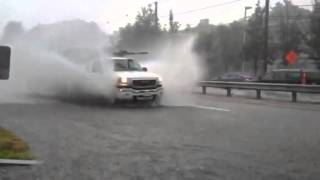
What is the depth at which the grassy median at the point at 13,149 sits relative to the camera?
898cm

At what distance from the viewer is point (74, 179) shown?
764cm

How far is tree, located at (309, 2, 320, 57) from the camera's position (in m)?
57.8

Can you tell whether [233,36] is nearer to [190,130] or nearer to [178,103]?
[178,103]

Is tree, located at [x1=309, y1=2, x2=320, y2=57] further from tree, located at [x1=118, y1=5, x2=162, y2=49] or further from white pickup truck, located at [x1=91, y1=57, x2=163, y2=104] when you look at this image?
white pickup truck, located at [x1=91, y1=57, x2=163, y2=104]

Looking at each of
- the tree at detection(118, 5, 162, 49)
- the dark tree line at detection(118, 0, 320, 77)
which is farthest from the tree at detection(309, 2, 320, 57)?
the tree at detection(118, 5, 162, 49)

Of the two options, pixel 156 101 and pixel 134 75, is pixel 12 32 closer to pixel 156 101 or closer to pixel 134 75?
pixel 134 75

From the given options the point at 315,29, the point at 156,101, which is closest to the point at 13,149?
the point at 156,101

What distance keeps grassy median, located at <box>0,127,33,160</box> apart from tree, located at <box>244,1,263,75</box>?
5352 centimetres

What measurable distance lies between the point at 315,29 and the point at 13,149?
5230 centimetres

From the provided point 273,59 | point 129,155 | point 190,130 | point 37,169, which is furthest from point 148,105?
point 273,59

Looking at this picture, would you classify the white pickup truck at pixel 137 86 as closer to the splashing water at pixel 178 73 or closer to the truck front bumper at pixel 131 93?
the truck front bumper at pixel 131 93

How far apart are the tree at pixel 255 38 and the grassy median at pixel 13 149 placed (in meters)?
53.5

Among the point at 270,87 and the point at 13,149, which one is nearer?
the point at 13,149

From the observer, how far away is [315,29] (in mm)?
58375
